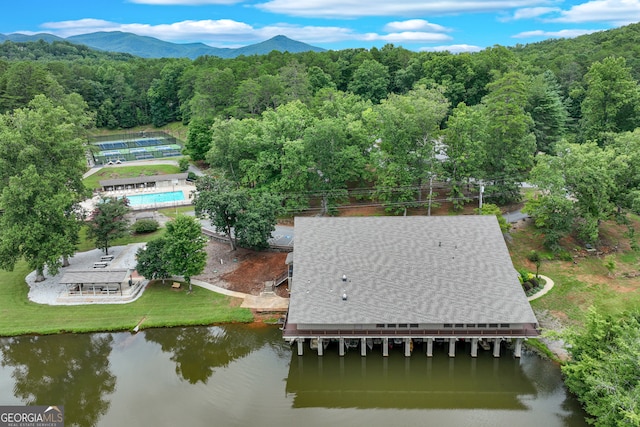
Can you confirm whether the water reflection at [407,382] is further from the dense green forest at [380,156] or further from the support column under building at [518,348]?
the dense green forest at [380,156]

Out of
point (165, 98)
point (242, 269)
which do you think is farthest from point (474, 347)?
point (165, 98)

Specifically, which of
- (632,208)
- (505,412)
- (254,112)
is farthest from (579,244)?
(254,112)

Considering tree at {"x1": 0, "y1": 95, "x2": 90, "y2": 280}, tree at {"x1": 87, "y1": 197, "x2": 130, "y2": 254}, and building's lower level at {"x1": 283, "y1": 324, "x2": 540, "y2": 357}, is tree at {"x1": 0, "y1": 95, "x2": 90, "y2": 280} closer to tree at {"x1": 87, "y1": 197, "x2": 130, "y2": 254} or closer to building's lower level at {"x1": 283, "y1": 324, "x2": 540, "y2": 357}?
tree at {"x1": 87, "y1": 197, "x2": 130, "y2": 254}

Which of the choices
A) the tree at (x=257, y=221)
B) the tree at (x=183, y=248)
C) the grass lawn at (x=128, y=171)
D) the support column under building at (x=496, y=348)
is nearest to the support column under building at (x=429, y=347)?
the support column under building at (x=496, y=348)

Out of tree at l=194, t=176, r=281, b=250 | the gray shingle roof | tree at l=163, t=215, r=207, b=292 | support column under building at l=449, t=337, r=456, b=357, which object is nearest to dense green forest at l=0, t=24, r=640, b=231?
tree at l=194, t=176, r=281, b=250

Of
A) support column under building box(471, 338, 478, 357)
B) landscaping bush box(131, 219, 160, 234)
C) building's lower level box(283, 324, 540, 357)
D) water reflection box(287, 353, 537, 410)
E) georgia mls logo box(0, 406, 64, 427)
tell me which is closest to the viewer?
georgia mls logo box(0, 406, 64, 427)

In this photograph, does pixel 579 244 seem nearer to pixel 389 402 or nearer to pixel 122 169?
pixel 389 402
